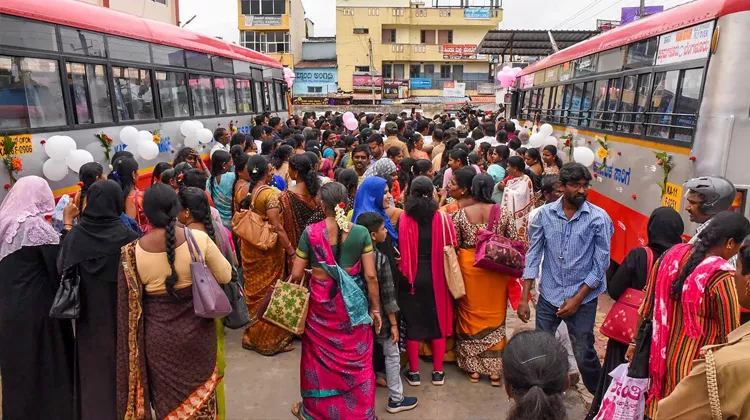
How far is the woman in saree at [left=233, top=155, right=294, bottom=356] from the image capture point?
15.0 feet

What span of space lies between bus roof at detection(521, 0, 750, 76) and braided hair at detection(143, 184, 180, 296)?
4.55 metres

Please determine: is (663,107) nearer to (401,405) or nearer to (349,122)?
(401,405)

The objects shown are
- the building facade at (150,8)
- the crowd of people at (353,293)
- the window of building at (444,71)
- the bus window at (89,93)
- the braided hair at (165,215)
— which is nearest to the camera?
the crowd of people at (353,293)

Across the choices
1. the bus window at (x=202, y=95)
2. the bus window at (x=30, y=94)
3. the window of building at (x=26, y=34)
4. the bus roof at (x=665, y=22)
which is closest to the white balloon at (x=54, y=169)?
the bus window at (x=30, y=94)

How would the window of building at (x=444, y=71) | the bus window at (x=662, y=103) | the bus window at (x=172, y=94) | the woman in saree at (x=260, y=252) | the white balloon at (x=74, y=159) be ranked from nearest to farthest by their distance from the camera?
the woman in saree at (x=260, y=252) < the bus window at (x=662, y=103) < the white balloon at (x=74, y=159) < the bus window at (x=172, y=94) < the window of building at (x=444, y=71)

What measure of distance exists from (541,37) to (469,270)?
53.3 ft

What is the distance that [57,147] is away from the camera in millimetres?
5535

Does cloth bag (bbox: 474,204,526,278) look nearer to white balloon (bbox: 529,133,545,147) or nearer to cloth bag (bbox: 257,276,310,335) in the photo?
cloth bag (bbox: 257,276,310,335)

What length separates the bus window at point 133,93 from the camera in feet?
24.4

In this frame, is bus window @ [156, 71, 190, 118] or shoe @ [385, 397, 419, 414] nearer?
shoe @ [385, 397, 419, 414]

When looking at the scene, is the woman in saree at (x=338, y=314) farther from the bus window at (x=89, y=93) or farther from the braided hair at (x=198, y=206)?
the bus window at (x=89, y=93)

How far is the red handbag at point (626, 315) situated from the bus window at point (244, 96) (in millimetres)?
10679

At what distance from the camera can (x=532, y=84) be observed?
13039 millimetres

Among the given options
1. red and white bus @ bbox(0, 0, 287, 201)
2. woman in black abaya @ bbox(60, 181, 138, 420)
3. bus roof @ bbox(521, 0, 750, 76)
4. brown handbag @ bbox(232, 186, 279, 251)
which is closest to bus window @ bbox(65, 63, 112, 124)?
red and white bus @ bbox(0, 0, 287, 201)
